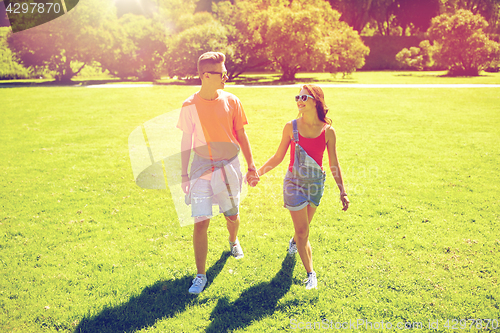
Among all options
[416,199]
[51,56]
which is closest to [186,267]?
[416,199]

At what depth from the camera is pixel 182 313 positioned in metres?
3.36

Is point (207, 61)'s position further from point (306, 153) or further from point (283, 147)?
point (306, 153)

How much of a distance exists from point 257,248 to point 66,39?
31.5 metres

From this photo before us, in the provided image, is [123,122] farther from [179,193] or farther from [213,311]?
[213,311]

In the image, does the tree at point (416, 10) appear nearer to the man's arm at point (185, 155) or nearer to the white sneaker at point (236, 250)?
the white sneaker at point (236, 250)

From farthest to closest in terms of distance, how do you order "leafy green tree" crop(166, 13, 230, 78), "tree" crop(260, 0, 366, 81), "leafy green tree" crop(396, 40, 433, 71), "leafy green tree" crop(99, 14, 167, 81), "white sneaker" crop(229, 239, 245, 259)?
1. "leafy green tree" crop(396, 40, 433, 71)
2. "leafy green tree" crop(99, 14, 167, 81)
3. "leafy green tree" crop(166, 13, 230, 78)
4. "tree" crop(260, 0, 366, 81)
5. "white sneaker" crop(229, 239, 245, 259)

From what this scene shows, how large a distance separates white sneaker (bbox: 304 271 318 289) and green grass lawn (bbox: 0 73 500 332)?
76 millimetres

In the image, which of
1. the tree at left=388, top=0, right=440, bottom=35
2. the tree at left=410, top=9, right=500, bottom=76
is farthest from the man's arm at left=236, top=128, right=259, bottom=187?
the tree at left=388, top=0, right=440, bottom=35

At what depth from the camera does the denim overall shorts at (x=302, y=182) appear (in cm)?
336

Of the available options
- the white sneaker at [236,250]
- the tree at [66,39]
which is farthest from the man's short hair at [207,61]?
the tree at [66,39]

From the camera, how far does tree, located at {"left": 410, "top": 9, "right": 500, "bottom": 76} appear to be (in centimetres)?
2803

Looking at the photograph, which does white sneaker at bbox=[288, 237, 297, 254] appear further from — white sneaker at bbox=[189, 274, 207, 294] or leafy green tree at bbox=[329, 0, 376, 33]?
leafy green tree at bbox=[329, 0, 376, 33]

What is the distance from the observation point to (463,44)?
28.6 metres

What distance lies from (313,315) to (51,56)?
3357cm
